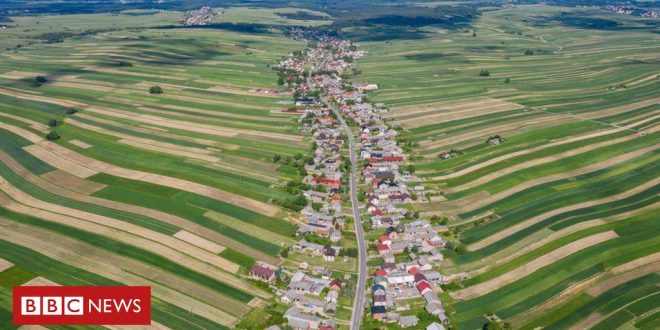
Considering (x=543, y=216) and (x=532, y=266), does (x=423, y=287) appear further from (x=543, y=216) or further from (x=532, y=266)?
(x=543, y=216)

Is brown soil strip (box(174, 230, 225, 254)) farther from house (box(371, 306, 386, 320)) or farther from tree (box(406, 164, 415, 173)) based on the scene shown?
tree (box(406, 164, 415, 173))

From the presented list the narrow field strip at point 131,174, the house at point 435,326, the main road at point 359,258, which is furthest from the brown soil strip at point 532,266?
the narrow field strip at point 131,174

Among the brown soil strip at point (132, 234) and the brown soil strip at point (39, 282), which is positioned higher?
the brown soil strip at point (132, 234)

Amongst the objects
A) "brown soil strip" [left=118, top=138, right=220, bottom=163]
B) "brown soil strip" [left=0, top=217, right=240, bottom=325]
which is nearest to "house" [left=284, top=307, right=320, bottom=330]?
"brown soil strip" [left=0, top=217, right=240, bottom=325]

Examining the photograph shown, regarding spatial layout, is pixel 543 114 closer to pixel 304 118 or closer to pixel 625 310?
pixel 304 118

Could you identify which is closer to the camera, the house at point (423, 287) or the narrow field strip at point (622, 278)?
the narrow field strip at point (622, 278)

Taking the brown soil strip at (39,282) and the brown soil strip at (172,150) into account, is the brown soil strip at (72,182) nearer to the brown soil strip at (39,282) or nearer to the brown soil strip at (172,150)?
the brown soil strip at (172,150)

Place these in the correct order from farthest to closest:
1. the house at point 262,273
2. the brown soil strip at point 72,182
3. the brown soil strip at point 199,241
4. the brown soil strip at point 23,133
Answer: the brown soil strip at point 23,133 < the brown soil strip at point 72,182 < the brown soil strip at point 199,241 < the house at point 262,273

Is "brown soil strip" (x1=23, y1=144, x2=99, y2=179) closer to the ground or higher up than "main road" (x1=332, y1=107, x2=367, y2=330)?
higher up
